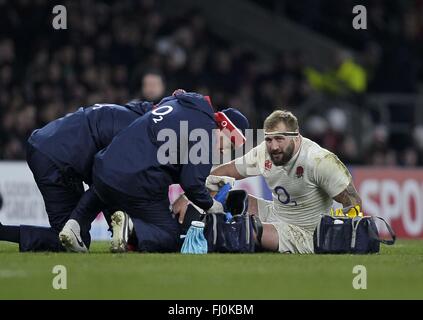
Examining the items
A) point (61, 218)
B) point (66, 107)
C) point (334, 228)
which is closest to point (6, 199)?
point (66, 107)

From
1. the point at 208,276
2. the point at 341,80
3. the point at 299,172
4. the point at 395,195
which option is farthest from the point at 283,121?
the point at 341,80

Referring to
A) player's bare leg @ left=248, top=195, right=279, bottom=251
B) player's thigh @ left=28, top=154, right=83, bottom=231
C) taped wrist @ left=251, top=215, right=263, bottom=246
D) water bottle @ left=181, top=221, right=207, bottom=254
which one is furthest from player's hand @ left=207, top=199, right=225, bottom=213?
player's thigh @ left=28, top=154, right=83, bottom=231

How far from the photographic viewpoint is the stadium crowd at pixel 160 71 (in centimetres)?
1891

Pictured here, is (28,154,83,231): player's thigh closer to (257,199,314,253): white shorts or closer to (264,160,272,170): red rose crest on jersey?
(264,160,272,170): red rose crest on jersey

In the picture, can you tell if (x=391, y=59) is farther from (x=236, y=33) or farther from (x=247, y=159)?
(x=247, y=159)

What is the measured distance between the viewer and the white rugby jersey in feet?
35.8

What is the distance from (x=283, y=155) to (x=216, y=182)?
888 millimetres

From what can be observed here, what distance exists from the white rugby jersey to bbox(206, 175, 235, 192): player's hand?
28 cm

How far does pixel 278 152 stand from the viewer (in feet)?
36.1

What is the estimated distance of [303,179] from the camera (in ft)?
36.5

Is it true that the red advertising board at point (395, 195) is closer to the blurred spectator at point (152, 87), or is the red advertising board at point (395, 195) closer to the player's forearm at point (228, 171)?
the blurred spectator at point (152, 87)

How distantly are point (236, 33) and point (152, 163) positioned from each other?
13.1m

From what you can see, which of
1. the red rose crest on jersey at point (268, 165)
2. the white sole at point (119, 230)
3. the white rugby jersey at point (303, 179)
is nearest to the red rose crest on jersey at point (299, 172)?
the white rugby jersey at point (303, 179)

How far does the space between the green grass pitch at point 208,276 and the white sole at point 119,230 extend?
163 millimetres
